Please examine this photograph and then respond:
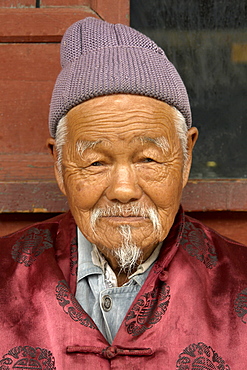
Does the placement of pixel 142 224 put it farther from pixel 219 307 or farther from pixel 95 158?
pixel 219 307

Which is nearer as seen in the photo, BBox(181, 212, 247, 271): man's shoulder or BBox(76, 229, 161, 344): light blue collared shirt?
BBox(76, 229, 161, 344): light blue collared shirt

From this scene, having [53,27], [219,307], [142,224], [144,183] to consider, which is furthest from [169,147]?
[53,27]

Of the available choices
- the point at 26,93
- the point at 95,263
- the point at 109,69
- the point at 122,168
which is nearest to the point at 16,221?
the point at 26,93

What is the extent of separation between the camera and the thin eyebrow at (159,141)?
1.99m

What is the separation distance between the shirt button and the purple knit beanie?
72 cm

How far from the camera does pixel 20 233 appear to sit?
91.0 inches

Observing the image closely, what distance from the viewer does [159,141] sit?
203 cm

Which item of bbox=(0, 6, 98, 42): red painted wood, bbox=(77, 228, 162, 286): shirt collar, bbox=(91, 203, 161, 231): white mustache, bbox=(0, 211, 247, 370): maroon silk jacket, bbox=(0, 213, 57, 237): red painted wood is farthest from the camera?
bbox=(0, 213, 57, 237): red painted wood

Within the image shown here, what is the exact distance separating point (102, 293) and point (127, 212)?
35 cm

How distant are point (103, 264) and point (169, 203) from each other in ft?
1.28

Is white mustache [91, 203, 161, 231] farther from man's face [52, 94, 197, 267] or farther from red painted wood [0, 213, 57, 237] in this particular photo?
red painted wood [0, 213, 57, 237]

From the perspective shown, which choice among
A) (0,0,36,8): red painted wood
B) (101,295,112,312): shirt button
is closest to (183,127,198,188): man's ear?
(101,295,112,312): shirt button

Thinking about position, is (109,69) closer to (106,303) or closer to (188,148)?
(188,148)

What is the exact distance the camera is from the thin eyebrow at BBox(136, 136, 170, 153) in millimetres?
1994
